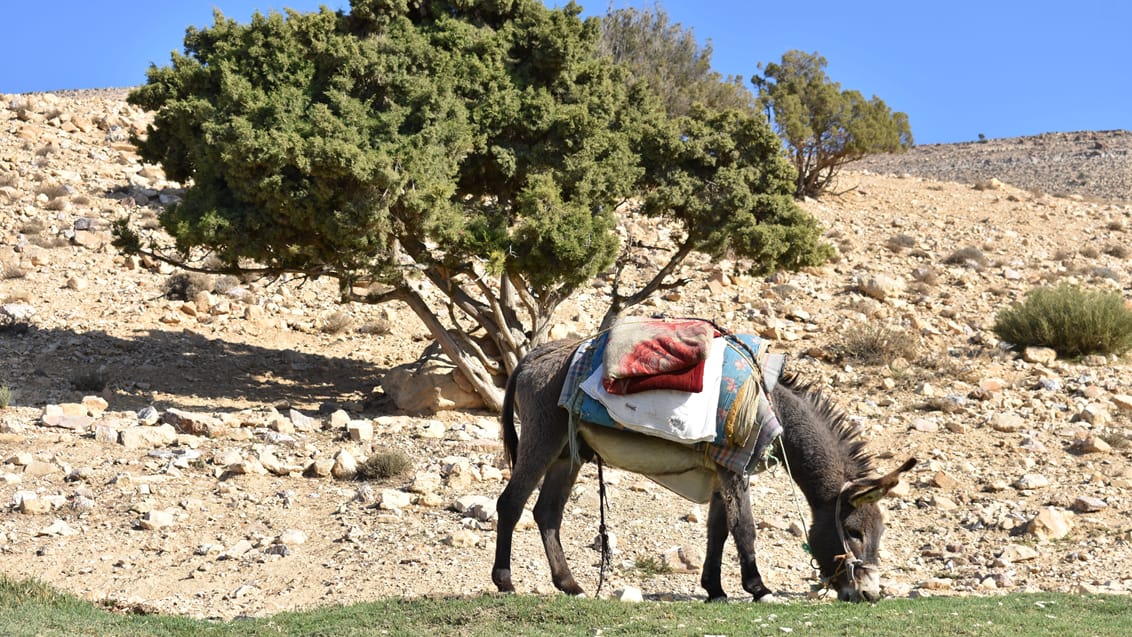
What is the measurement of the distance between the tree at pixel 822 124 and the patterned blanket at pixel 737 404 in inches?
900

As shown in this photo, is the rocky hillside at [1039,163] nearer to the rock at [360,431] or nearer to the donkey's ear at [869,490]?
the rock at [360,431]

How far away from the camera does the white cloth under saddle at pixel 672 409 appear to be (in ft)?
25.7

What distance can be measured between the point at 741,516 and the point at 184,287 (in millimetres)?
15162

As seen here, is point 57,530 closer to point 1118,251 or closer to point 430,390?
point 430,390

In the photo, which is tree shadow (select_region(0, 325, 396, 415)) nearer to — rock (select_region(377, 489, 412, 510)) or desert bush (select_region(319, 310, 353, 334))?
desert bush (select_region(319, 310, 353, 334))

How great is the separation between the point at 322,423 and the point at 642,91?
749 centimetres

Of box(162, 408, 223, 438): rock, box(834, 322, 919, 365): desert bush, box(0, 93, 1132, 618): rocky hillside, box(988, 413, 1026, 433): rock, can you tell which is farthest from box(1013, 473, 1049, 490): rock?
box(162, 408, 223, 438): rock

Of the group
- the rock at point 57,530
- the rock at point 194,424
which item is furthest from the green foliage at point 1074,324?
the rock at point 57,530

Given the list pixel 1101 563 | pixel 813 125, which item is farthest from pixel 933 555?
pixel 813 125

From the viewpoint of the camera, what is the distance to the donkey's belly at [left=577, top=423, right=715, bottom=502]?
8164 millimetres

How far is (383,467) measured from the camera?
13.0m

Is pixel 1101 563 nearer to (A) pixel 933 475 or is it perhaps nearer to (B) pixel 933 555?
(B) pixel 933 555

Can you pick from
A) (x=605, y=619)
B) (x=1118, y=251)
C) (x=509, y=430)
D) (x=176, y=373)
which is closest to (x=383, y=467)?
(x=509, y=430)

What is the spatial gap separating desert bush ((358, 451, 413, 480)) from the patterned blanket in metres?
5.10
